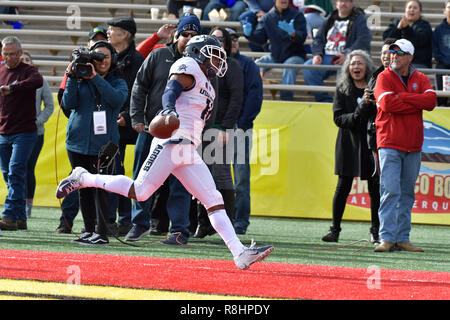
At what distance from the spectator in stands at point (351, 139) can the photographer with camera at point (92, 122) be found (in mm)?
2226

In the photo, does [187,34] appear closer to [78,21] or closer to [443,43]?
[443,43]

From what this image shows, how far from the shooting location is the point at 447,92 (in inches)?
412

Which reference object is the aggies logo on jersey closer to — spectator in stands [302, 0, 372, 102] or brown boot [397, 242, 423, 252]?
brown boot [397, 242, 423, 252]

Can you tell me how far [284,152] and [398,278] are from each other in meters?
5.17

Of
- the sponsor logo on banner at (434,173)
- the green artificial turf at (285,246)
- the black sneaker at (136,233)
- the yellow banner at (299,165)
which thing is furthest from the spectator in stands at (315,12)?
the black sneaker at (136,233)

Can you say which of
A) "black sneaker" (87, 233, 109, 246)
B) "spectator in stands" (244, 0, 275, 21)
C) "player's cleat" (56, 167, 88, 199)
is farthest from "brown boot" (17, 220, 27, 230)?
"spectator in stands" (244, 0, 275, 21)

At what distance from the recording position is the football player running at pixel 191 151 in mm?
5352

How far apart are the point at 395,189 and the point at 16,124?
3.79 m

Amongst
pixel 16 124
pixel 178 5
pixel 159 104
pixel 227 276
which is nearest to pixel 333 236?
pixel 159 104

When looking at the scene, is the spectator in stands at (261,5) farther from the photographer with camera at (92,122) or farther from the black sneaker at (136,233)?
the black sneaker at (136,233)

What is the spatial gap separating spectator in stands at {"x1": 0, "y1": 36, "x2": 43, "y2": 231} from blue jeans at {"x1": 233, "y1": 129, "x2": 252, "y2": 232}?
213 cm

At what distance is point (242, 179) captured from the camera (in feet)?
27.7

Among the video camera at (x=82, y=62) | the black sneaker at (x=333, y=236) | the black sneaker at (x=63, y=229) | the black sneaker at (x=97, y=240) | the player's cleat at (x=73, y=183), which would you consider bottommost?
the black sneaker at (x=333, y=236)
